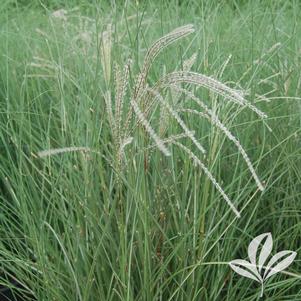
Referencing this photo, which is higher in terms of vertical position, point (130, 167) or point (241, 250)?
point (130, 167)

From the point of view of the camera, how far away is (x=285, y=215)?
4.69ft

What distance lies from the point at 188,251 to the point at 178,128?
350mm

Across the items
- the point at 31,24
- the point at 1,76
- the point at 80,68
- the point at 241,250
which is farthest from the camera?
the point at 31,24

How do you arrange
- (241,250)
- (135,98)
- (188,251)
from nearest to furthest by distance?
(135,98), (188,251), (241,250)

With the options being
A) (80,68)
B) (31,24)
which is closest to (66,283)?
(80,68)

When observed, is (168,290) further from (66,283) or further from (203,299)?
(66,283)

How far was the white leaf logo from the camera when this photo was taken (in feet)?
4.15

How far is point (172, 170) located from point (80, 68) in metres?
0.58

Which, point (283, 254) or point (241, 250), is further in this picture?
point (241, 250)

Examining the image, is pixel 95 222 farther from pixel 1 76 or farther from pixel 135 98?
pixel 1 76

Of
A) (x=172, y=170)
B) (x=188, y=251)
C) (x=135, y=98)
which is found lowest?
(x=188, y=251)

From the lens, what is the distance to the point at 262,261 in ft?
4.22

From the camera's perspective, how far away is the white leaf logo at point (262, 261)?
1.26 meters

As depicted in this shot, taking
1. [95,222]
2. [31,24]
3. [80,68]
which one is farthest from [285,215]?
[31,24]
